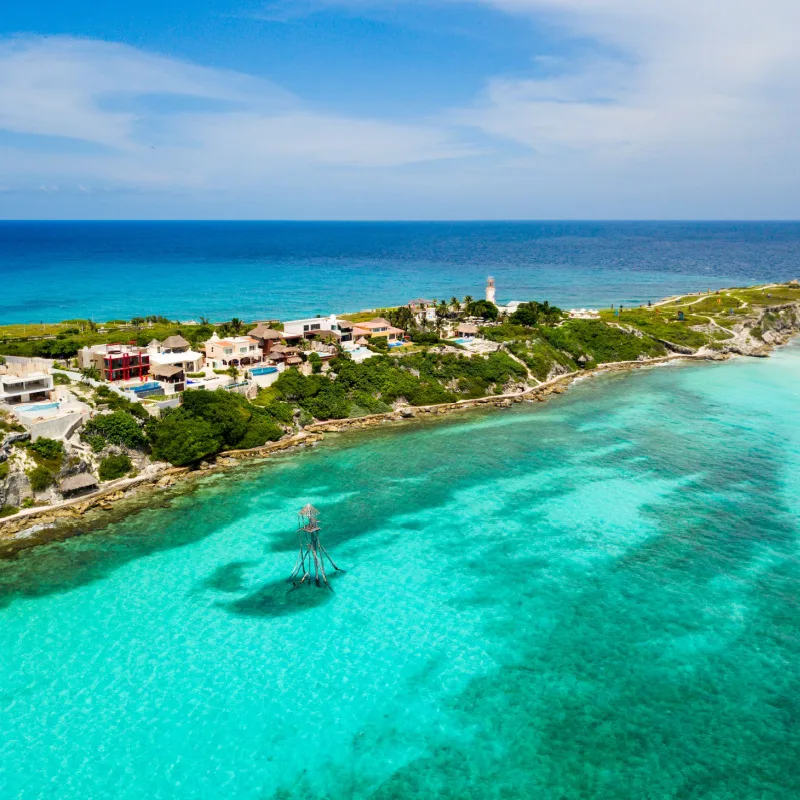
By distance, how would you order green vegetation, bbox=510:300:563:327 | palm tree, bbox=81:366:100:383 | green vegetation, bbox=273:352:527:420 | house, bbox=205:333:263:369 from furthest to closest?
green vegetation, bbox=510:300:563:327
house, bbox=205:333:263:369
green vegetation, bbox=273:352:527:420
palm tree, bbox=81:366:100:383

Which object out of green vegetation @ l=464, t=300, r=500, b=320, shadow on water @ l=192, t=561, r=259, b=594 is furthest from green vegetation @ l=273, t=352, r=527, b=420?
shadow on water @ l=192, t=561, r=259, b=594

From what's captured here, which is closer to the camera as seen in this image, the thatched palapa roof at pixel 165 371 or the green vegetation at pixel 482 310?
the thatched palapa roof at pixel 165 371

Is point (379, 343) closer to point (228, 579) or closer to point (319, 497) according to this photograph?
point (319, 497)

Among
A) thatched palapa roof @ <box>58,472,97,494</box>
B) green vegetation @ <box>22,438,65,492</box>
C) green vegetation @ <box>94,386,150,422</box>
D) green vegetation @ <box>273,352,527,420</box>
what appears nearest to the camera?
green vegetation @ <box>22,438,65,492</box>

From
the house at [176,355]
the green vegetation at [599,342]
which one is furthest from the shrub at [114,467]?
the green vegetation at [599,342]

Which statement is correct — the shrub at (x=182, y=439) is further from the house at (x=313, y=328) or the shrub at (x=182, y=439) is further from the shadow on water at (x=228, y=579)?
the house at (x=313, y=328)

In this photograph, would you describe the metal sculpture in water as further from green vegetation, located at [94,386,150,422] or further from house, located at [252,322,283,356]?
house, located at [252,322,283,356]
